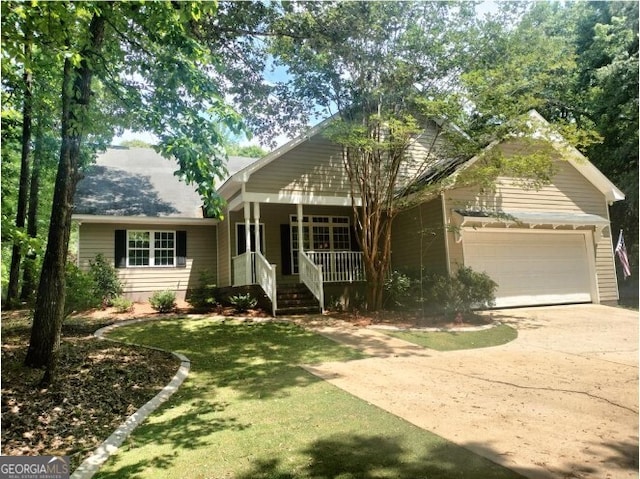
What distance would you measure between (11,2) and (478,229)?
1183 cm

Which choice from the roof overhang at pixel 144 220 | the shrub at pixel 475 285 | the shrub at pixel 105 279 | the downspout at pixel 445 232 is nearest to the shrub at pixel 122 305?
the shrub at pixel 105 279

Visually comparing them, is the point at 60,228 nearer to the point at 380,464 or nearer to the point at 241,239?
the point at 380,464

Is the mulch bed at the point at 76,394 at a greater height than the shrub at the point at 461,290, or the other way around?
the shrub at the point at 461,290

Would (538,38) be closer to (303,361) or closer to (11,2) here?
(303,361)

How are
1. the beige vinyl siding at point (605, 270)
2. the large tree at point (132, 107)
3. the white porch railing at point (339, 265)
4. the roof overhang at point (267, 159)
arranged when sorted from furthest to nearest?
the beige vinyl siding at point (605, 270) → the white porch railing at point (339, 265) → the roof overhang at point (267, 159) → the large tree at point (132, 107)

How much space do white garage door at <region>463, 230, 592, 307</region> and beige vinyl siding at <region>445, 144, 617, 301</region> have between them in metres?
0.74

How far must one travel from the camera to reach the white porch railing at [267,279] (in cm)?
1167

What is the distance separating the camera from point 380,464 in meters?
3.43

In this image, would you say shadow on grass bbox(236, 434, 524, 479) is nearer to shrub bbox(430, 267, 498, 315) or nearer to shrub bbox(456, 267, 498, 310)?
shrub bbox(430, 267, 498, 315)

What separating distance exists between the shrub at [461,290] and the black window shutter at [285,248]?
5.83 metres

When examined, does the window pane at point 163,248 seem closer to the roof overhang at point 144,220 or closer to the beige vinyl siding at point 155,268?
the beige vinyl siding at point 155,268

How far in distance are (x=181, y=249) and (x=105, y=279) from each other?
2753 millimetres

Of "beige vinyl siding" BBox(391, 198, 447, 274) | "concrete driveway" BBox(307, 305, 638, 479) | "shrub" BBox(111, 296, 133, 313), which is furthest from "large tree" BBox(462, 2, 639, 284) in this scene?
"shrub" BBox(111, 296, 133, 313)

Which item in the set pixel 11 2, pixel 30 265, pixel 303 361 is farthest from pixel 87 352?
pixel 11 2
